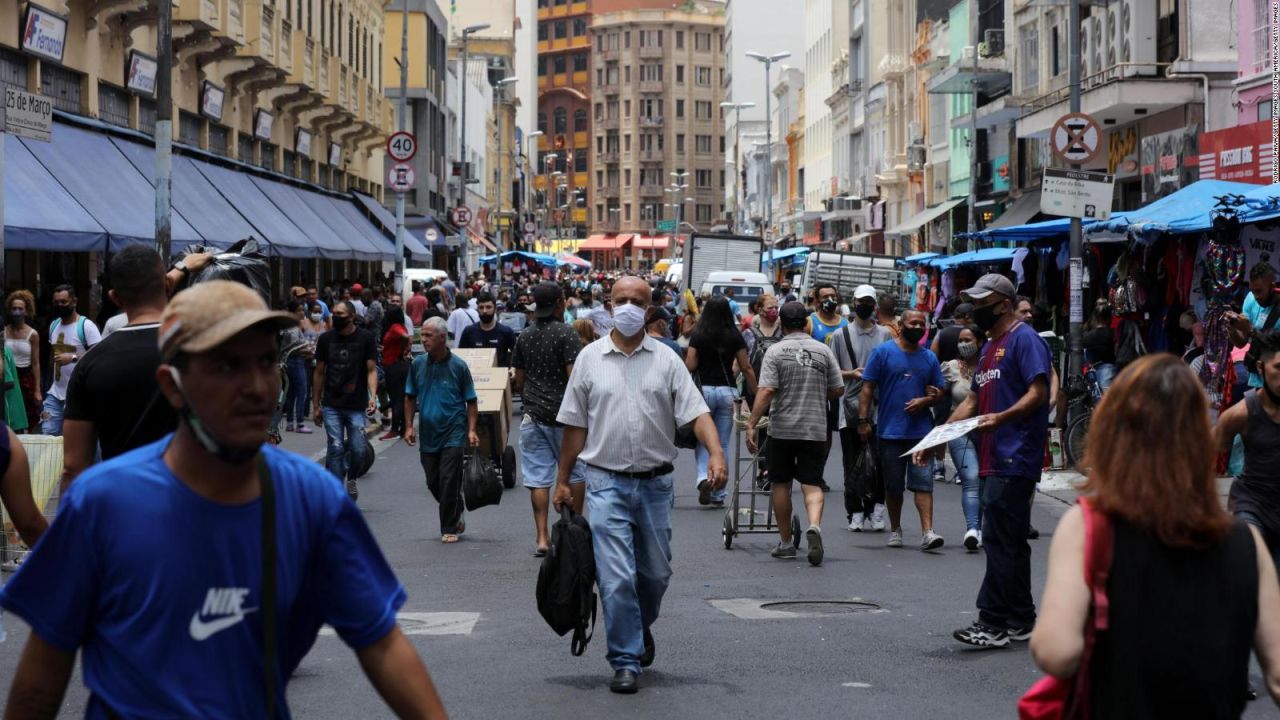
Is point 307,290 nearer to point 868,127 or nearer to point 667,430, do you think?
point 667,430

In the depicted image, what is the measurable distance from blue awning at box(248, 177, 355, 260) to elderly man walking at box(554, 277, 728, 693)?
28009 mm

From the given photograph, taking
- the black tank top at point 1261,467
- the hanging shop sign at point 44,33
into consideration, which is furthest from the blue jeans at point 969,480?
the hanging shop sign at point 44,33

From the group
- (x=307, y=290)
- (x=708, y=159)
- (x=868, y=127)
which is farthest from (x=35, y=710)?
(x=708, y=159)

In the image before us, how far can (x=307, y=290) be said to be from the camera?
93.0 feet

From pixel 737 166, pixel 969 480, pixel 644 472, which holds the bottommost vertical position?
pixel 969 480

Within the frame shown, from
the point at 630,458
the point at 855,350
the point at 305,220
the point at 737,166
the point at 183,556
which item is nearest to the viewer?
the point at 183,556

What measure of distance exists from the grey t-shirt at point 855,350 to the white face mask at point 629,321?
5331 mm

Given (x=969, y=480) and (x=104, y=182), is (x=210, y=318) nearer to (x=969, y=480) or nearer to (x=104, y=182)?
(x=969, y=480)

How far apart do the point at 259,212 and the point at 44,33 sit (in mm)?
10532

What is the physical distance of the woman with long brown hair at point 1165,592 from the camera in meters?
3.80

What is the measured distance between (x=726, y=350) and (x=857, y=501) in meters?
2.30

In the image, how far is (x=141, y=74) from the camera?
27.8 m

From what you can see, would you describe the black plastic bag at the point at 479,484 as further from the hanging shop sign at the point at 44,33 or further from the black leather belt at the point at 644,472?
the hanging shop sign at the point at 44,33

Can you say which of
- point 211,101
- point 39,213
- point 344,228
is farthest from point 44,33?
point 344,228
